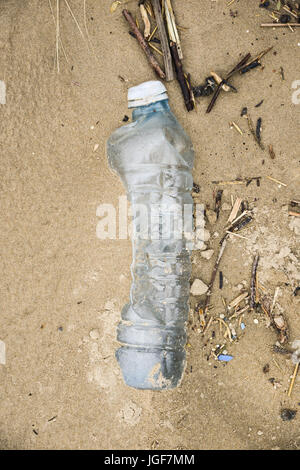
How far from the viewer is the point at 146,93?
2621 mm

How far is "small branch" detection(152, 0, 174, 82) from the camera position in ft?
9.13

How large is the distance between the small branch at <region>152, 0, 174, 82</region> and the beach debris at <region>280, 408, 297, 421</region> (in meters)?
2.62

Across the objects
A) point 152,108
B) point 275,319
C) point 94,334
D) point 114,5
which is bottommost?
point 94,334

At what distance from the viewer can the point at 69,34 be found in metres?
2.73

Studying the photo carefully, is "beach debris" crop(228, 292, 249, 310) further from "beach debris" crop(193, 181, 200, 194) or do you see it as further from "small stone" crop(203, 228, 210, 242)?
"beach debris" crop(193, 181, 200, 194)

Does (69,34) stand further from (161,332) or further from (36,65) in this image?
(161,332)

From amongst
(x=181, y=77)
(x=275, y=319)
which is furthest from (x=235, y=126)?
(x=275, y=319)

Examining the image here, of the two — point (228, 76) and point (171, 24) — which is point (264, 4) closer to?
point (228, 76)

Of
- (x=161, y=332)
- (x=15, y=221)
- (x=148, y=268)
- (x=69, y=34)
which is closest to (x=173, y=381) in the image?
(x=161, y=332)

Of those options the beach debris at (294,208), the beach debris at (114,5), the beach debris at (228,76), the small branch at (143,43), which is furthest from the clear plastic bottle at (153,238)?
the beach debris at (294,208)

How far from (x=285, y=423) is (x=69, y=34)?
10.8 feet

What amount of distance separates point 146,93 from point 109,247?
1114 millimetres

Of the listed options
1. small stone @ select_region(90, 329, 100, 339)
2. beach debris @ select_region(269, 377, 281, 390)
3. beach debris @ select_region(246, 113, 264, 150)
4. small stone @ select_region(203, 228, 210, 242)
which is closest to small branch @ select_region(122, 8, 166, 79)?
beach debris @ select_region(246, 113, 264, 150)

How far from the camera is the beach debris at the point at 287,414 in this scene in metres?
2.87
